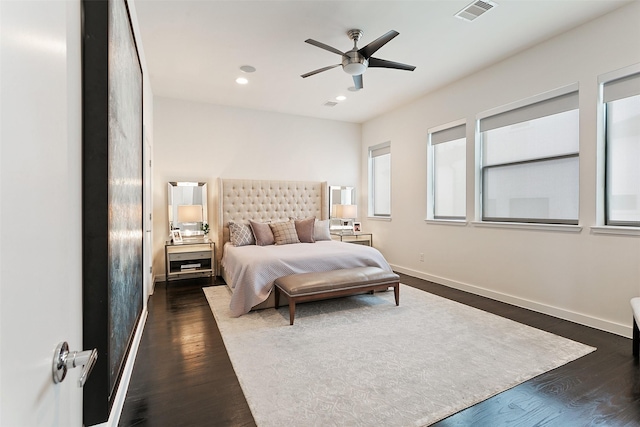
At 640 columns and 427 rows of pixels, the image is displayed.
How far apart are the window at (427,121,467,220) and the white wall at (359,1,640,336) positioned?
0.13 metres

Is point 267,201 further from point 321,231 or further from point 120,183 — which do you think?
point 120,183

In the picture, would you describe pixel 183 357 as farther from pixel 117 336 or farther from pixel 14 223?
pixel 14 223

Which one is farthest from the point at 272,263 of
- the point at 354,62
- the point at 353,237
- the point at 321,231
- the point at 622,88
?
the point at 622,88

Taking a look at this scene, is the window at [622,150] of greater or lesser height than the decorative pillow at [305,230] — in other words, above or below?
above

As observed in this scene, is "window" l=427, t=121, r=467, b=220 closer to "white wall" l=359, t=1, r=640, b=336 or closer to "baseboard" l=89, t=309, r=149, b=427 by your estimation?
"white wall" l=359, t=1, r=640, b=336

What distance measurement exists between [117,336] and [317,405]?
1220mm

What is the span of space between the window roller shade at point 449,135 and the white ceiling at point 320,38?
0.68m

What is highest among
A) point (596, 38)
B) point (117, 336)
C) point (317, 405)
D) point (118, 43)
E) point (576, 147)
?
point (596, 38)

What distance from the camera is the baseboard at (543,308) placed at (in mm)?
2969

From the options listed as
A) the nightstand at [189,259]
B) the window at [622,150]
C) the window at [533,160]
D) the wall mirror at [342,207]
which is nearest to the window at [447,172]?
the window at [533,160]

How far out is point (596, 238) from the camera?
310 centimetres

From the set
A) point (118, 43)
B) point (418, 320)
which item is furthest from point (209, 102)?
point (418, 320)

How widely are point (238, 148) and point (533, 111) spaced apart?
439cm

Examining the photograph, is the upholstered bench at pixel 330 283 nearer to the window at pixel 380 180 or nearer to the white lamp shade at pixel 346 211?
the white lamp shade at pixel 346 211
